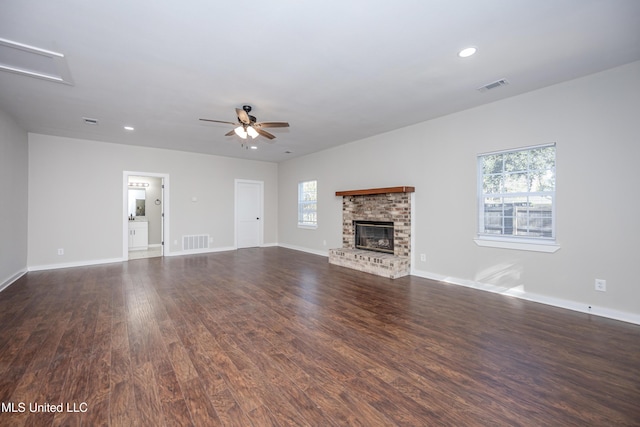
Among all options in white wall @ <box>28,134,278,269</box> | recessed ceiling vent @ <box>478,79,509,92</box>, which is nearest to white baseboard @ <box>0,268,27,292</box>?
white wall @ <box>28,134,278,269</box>

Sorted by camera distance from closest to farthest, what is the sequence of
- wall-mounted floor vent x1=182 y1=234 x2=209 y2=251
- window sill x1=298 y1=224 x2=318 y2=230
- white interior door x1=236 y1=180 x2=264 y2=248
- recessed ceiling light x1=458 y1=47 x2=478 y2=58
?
recessed ceiling light x1=458 y1=47 x2=478 y2=58 < wall-mounted floor vent x1=182 y1=234 x2=209 y2=251 < window sill x1=298 y1=224 x2=318 y2=230 < white interior door x1=236 y1=180 x2=264 y2=248

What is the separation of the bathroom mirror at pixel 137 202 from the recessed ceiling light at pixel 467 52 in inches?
361

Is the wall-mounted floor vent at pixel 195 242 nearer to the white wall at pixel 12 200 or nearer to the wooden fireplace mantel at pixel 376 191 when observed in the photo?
the white wall at pixel 12 200

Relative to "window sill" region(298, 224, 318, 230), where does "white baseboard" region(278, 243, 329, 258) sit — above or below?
below

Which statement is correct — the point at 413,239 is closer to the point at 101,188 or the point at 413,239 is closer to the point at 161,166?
the point at 161,166

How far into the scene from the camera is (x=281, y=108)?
4172 mm

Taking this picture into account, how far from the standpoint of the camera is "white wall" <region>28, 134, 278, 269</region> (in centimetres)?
561

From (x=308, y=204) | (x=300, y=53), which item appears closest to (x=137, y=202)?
(x=308, y=204)

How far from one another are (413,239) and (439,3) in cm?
373

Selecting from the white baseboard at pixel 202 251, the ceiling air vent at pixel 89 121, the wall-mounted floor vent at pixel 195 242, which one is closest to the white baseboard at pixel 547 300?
the white baseboard at pixel 202 251

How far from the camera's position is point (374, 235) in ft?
19.6

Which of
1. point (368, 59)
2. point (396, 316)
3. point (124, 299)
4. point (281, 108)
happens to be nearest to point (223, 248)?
A: point (124, 299)

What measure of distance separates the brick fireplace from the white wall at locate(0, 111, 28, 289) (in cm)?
552

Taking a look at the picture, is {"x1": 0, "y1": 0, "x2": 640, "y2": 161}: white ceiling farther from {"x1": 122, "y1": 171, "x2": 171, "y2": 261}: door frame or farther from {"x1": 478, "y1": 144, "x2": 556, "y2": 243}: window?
{"x1": 122, "y1": 171, "x2": 171, "y2": 261}: door frame
